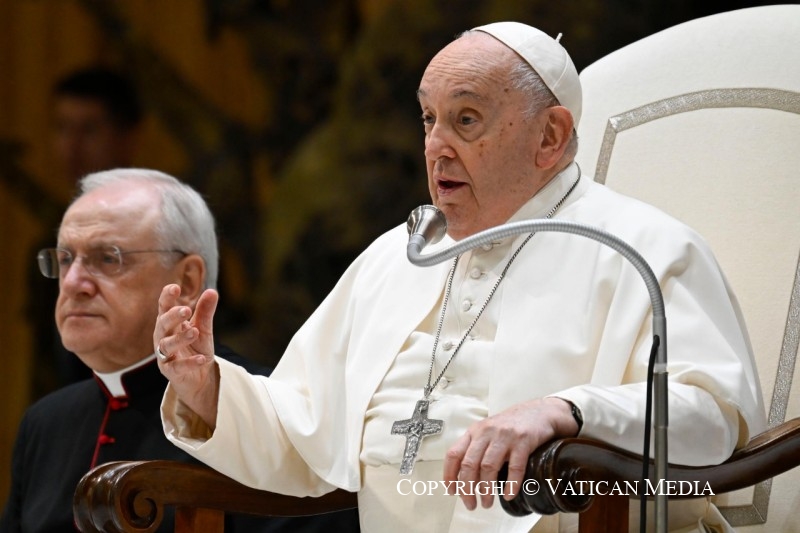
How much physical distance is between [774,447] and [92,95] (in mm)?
4952

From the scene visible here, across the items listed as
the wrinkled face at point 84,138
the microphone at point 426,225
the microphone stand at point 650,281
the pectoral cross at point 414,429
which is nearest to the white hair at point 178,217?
the pectoral cross at point 414,429

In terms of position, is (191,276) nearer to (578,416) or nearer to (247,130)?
(578,416)

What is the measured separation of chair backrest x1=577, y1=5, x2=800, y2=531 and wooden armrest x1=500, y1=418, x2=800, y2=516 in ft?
1.39

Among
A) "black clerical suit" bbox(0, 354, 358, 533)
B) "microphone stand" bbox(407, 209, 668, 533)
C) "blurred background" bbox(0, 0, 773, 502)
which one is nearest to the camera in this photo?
"microphone stand" bbox(407, 209, 668, 533)

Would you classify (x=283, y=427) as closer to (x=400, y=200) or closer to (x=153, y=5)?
(x=400, y=200)

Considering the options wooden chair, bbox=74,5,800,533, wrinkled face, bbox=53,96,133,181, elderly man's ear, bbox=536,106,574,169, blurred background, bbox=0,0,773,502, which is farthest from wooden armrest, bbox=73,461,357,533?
wrinkled face, bbox=53,96,133,181

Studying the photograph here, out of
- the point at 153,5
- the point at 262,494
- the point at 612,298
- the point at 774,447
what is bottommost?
the point at 262,494

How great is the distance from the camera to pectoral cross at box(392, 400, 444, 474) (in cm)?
288

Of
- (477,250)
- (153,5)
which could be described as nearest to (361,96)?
(153,5)

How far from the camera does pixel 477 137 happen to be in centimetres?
311

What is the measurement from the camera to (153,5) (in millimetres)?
6785

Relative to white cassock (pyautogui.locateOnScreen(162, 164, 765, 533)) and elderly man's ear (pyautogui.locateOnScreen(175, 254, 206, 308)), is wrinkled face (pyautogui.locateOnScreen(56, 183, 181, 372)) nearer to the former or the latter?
elderly man's ear (pyautogui.locateOnScreen(175, 254, 206, 308))

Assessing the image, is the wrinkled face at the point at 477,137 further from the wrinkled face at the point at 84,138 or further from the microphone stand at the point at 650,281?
the wrinkled face at the point at 84,138

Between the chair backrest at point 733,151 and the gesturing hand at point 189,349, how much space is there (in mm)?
1251
